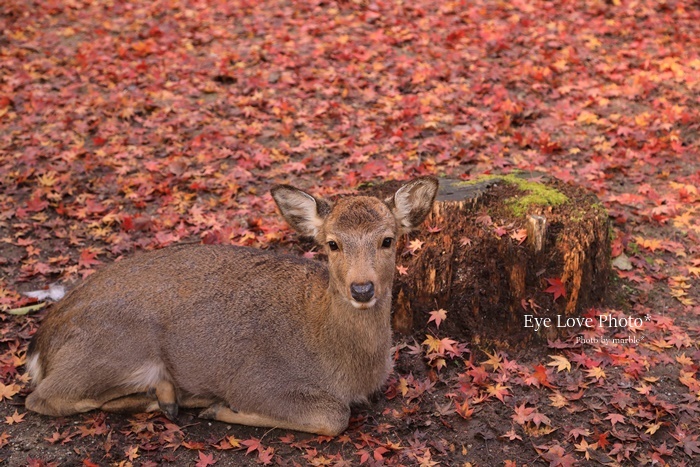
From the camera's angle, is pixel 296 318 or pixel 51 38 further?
pixel 51 38

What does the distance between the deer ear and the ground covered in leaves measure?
1418 millimetres

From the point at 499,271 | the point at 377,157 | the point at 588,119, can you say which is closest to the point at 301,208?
the point at 499,271

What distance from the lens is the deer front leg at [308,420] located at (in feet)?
20.3

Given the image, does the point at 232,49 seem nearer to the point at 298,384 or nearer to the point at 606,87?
the point at 606,87

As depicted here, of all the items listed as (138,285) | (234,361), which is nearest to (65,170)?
(138,285)

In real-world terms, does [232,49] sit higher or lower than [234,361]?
higher

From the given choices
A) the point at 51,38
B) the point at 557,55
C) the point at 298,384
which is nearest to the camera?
the point at 298,384

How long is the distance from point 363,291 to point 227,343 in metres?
1.67

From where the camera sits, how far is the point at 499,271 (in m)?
7.14

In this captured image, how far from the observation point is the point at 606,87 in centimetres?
1256

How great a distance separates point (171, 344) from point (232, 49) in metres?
9.46

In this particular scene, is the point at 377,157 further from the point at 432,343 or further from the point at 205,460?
the point at 205,460

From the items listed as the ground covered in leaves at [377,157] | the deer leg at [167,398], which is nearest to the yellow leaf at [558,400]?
the ground covered in leaves at [377,157]

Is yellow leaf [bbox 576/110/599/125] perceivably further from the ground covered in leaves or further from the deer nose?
the deer nose
